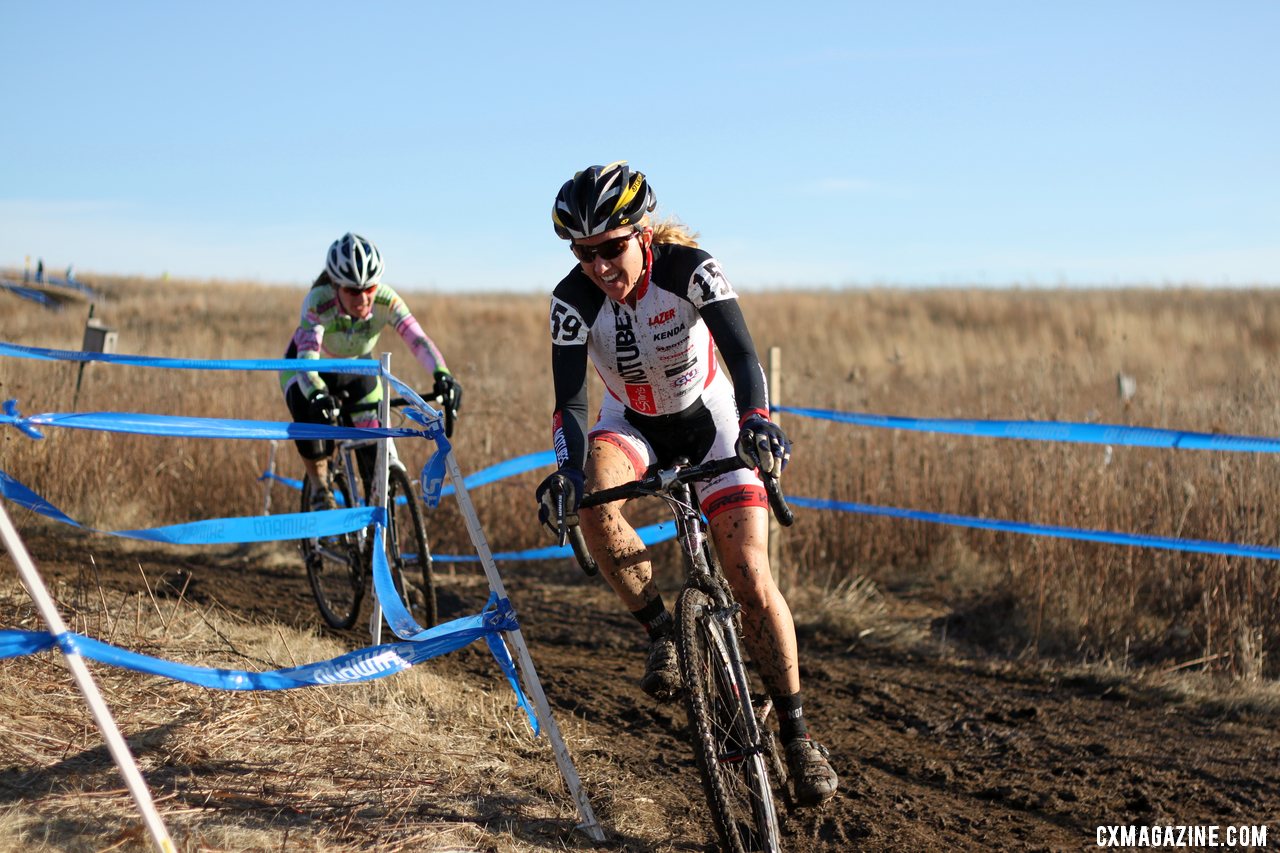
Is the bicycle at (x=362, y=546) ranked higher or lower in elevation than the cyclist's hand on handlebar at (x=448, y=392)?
lower

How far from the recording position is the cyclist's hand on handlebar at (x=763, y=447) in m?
3.40

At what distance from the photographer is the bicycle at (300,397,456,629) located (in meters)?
5.99

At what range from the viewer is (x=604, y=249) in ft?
12.6

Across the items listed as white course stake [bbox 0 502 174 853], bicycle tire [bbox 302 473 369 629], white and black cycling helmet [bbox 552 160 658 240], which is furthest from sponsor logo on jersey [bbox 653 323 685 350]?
bicycle tire [bbox 302 473 369 629]

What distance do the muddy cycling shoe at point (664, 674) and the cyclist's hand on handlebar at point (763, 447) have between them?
631 millimetres

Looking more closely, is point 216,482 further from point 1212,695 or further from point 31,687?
point 1212,695

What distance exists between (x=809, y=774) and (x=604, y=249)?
187 centimetres

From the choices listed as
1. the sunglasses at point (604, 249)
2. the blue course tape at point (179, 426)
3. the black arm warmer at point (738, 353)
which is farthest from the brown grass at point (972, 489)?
the blue course tape at point (179, 426)

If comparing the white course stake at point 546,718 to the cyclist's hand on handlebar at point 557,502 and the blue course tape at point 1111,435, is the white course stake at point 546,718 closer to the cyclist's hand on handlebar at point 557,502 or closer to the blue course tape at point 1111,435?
the cyclist's hand on handlebar at point 557,502

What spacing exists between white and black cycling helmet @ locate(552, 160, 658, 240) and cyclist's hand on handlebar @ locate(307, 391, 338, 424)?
2715 mm

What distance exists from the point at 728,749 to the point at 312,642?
2.91 metres

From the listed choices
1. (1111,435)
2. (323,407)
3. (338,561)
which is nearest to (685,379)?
(323,407)

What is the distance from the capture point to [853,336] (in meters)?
26.4

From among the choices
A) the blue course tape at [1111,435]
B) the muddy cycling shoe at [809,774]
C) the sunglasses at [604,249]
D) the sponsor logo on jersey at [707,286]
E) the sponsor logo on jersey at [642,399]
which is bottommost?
the muddy cycling shoe at [809,774]
